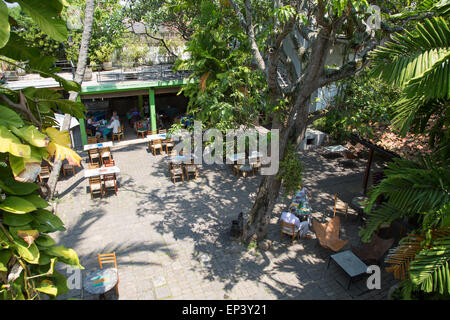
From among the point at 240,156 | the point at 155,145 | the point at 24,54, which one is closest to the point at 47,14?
the point at 24,54

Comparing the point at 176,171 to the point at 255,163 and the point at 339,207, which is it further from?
the point at 339,207

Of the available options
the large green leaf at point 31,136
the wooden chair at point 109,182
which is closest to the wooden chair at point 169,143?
the wooden chair at point 109,182

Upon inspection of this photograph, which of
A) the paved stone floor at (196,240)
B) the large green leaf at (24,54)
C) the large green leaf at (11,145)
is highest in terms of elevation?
the large green leaf at (24,54)

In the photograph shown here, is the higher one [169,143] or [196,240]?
[169,143]

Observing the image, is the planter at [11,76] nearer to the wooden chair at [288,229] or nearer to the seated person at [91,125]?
the seated person at [91,125]

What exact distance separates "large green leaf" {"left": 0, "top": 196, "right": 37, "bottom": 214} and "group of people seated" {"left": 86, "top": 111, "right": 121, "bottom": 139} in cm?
1453

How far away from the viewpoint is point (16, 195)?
2.70 metres

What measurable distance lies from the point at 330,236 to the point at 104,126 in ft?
43.0

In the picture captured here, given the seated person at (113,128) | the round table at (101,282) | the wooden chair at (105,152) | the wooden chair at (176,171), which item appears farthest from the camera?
the seated person at (113,128)

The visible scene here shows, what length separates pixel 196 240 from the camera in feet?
29.2

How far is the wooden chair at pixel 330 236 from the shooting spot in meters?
8.03

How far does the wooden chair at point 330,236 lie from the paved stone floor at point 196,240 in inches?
16.1
